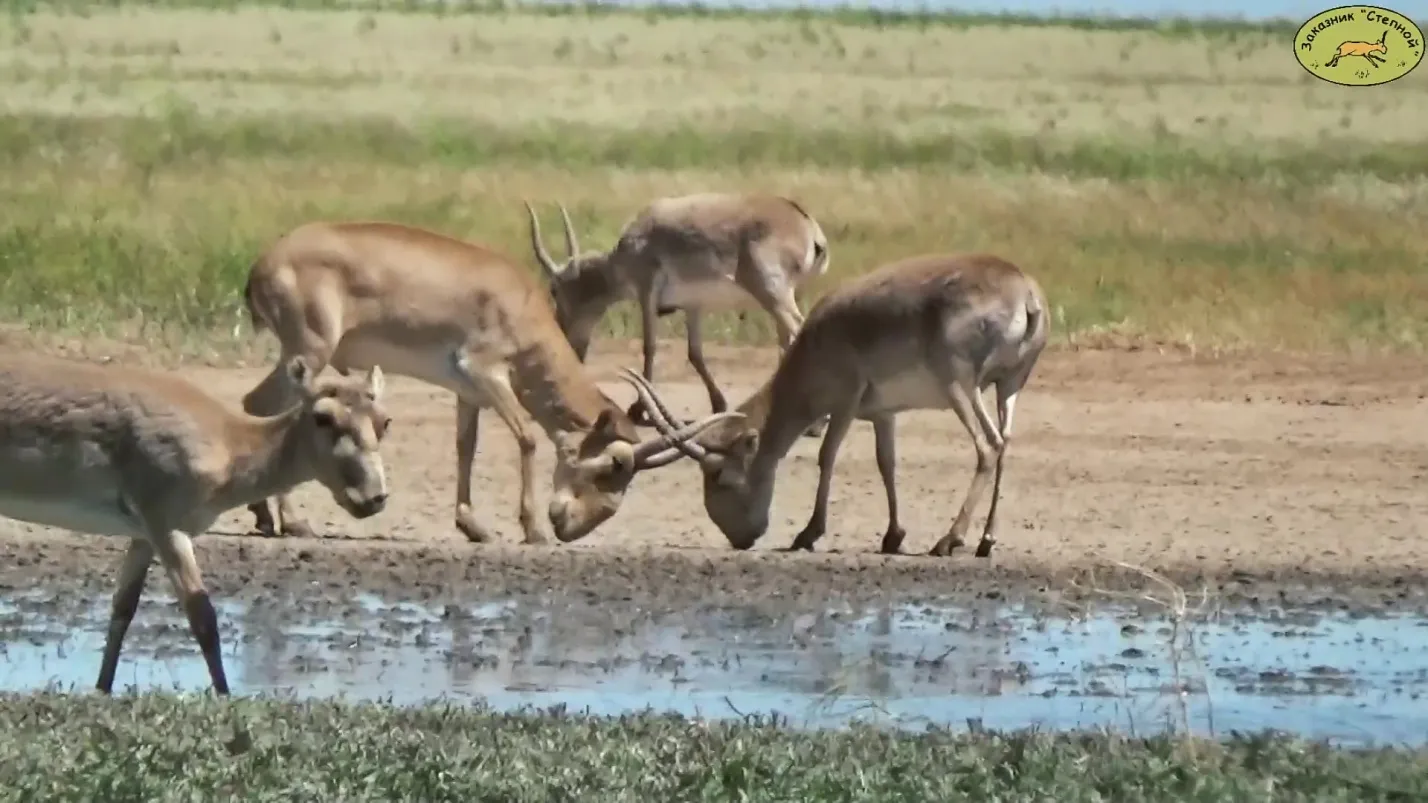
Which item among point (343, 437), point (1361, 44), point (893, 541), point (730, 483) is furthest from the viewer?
point (1361, 44)

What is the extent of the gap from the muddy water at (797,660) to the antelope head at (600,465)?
2.15 m

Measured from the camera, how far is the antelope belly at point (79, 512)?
8.88m

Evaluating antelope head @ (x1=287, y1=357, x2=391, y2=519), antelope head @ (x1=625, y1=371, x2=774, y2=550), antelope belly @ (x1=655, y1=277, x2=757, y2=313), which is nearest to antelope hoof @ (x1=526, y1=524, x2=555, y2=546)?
antelope head @ (x1=625, y1=371, x2=774, y2=550)

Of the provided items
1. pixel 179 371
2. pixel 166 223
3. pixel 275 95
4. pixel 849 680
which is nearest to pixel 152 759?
pixel 849 680

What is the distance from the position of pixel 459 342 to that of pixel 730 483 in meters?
1.42

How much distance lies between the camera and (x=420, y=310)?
42.0ft

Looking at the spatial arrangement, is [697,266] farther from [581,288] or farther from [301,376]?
[301,376]

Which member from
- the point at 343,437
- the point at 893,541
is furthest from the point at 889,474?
the point at 343,437

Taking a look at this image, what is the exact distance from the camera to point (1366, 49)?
30125mm

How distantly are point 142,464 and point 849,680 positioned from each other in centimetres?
238

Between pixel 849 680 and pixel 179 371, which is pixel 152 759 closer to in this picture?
pixel 849 680

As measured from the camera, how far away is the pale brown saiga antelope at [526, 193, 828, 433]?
16.5 meters

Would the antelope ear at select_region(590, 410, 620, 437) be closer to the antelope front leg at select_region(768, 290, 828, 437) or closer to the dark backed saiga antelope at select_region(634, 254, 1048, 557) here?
the dark backed saiga antelope at select_region(634, 254, 1048, 557)

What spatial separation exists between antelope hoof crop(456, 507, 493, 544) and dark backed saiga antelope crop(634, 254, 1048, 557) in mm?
898
